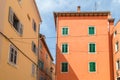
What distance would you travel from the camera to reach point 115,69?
35.4 meters

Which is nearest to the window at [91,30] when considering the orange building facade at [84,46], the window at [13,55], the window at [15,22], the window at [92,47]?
the orange building facade at [84,46]

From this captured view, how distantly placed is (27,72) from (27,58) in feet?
5.01

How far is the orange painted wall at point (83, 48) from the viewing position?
36.8m

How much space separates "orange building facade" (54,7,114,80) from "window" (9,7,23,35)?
16.1 metres

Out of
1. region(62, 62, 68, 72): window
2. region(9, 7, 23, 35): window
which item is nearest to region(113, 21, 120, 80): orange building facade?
region(62, 62, 68, 72): window

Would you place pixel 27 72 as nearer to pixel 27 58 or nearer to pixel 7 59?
pixel 27 58

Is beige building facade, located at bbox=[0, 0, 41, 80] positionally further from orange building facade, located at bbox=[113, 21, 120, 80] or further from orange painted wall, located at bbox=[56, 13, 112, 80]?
orange building facade, located at bbox=[113, 21, 120, 80]

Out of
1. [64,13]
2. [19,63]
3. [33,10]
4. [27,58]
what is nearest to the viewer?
[19,63]

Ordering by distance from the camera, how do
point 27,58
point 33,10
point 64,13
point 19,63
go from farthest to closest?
point 64,13 < point 33,10 < point 27,58 < point 19,63

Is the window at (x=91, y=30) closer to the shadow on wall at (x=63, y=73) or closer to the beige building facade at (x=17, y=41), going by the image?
the shadow on wall at (x=63, y=73)

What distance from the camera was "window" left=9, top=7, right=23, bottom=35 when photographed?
Answer: 19050mm

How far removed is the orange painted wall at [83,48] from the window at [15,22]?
16.2 metres

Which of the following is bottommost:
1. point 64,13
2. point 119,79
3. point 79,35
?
point 119,79

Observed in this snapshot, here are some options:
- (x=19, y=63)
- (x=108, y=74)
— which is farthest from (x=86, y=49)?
(x=19, y=63)
